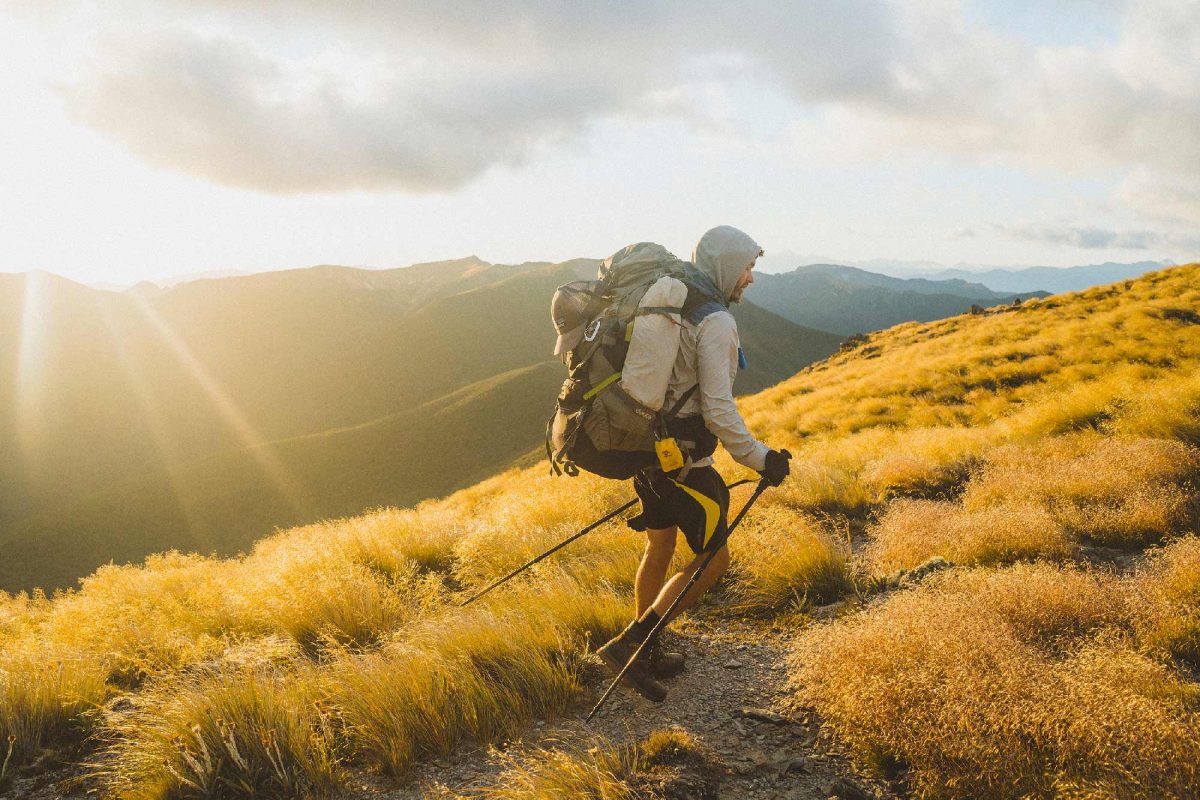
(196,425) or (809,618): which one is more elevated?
(809,618)

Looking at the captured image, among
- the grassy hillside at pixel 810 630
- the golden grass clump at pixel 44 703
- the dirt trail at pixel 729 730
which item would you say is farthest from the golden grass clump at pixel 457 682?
the golden grass clump at pixel 44 703

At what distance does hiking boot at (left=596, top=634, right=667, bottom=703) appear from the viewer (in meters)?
3.49

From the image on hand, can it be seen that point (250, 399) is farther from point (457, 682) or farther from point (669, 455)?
point (669, 455)

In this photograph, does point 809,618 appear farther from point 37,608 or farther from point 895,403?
point 895,403

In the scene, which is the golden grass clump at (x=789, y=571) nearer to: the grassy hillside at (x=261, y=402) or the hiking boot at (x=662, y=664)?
the hiking boot at (x=662, y=664)

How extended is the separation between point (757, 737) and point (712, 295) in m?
2.41

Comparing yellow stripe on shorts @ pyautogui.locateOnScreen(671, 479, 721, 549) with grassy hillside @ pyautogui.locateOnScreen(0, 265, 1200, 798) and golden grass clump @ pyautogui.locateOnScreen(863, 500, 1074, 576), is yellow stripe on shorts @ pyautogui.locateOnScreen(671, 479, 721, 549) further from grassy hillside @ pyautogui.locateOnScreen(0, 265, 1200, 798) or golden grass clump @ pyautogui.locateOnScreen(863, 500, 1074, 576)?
golden grass clump @ pyautogui.locateOnScreen(863, 500, 1074, 576)

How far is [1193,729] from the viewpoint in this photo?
2.14 m

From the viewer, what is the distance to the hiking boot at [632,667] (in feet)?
11.5

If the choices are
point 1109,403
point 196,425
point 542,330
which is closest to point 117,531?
point 196,425

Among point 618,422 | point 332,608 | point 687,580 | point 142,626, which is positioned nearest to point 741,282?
point 618,422

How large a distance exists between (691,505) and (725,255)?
1.52m

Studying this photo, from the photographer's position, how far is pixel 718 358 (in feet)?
10.8

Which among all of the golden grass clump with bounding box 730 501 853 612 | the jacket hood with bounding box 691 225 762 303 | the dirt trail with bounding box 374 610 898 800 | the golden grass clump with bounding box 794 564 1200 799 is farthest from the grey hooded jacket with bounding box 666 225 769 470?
the golden grass clump with bounding box 730 501 853 612
